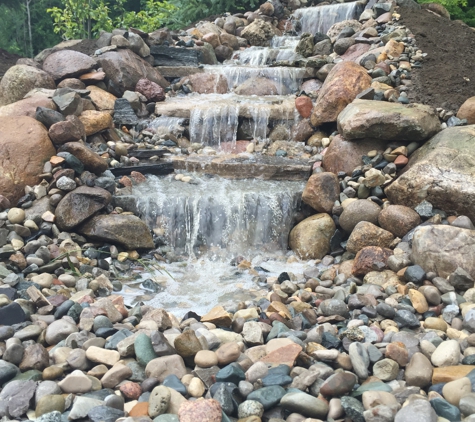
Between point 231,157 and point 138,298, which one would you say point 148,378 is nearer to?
point 138,298

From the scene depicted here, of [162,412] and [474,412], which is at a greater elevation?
[474,412]

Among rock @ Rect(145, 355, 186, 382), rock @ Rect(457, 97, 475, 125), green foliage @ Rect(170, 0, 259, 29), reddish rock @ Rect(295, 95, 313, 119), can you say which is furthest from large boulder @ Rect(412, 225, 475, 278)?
green foliage @ Rect(170, 0, 259, 29)

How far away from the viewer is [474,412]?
6.51 feet

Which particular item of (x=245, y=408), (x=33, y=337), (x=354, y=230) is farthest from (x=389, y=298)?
(x=33, y=337)

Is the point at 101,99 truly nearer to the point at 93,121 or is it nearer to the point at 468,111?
the point at 93,121

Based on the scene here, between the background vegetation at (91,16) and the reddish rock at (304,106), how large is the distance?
4788mm

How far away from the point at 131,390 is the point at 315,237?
115 inches

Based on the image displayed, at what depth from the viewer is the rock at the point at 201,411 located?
1.97 m

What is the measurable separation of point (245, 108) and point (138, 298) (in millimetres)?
4005

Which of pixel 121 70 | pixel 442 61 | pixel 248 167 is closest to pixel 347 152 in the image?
pixel 248 167

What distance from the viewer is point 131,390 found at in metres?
2.24

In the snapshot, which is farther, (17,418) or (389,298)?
(389,298)

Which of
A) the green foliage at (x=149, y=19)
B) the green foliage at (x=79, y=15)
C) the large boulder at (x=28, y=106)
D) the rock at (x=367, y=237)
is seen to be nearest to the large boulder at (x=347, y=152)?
the rock at (x=367, y=237)

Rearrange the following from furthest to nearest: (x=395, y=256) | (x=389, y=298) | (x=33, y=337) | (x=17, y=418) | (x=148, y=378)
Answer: (x=395, y=256), (x=389, y=298), (x=33, y=337), (x=148, y=378), (x=17, y=418)
